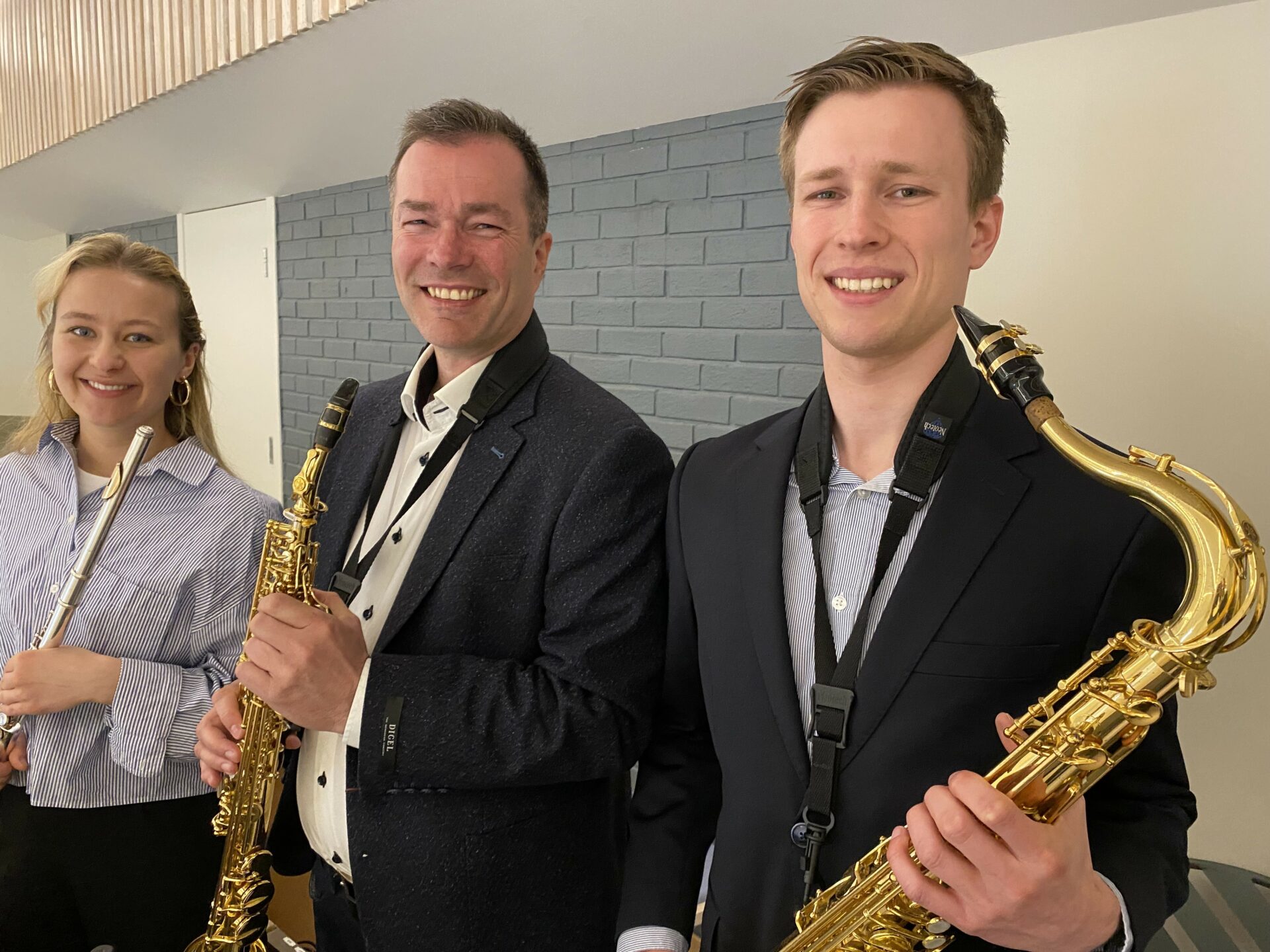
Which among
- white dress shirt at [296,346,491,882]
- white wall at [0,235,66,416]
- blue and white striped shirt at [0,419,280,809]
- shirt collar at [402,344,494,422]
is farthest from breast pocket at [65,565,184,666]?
white wall at [0,235,66,416]

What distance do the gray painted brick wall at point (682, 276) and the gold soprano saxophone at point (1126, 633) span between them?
203 centimetres

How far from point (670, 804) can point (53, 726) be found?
50.8 inches

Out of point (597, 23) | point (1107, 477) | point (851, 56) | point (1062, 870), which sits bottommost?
point (1062, 870)

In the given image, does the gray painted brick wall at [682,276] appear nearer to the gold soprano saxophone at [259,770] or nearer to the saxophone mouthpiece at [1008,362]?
the gold soprano saxophone at [259,770]

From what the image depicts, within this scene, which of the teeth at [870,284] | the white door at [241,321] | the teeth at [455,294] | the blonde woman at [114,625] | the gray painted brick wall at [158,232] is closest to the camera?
the teeth at [870,284]

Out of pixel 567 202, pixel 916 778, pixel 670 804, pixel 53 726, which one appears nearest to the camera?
pixel 916 778

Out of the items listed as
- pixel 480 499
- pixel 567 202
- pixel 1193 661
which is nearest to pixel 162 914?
pixel 480 499

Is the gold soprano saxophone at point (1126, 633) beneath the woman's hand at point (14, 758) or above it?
above

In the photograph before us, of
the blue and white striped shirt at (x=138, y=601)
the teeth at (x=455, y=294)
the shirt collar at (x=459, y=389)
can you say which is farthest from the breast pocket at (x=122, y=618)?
the teeth at (x=455, y=294)

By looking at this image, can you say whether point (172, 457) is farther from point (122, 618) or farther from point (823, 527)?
point (823, 527)

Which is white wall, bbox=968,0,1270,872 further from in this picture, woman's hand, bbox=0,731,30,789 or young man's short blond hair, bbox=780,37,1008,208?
woman's hand, bbox=0,731,30,789

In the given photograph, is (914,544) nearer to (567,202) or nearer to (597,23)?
(597,23)

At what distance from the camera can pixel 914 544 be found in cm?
120

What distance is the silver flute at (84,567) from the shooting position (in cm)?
182
